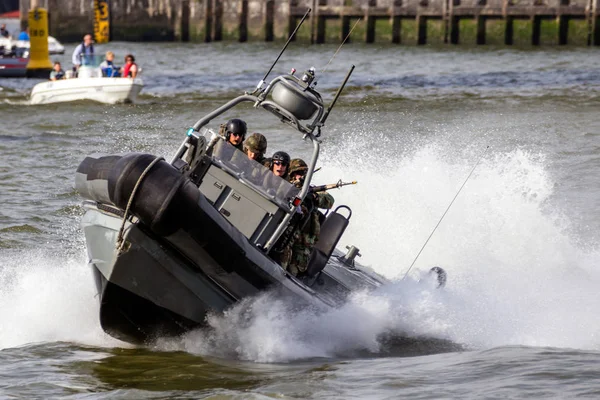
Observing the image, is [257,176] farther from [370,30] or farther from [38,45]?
[370,30]

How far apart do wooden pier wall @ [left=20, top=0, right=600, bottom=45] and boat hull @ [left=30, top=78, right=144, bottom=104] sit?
54.7ft

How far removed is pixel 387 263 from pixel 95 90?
553 inches

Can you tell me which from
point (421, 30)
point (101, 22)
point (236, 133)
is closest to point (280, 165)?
point (236, 133)

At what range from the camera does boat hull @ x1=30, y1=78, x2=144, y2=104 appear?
25.2 m

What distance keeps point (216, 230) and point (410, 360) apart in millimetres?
1810

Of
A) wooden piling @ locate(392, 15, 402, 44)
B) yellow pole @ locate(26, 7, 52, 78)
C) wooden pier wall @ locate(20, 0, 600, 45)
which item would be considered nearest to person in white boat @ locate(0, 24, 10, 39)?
yellow pole @ locate(26, 7, 52, 78)

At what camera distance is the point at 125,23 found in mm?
47438

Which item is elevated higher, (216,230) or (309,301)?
(216,230)

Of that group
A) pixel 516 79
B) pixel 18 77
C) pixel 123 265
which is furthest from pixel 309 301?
pixel 18 77

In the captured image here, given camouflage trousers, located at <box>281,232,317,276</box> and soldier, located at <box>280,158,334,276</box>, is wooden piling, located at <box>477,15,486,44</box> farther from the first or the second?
camouflage trousers, located at <box>281,232,317,276</box>

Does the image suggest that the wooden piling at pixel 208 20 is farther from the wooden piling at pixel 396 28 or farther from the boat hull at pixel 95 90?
the boat hull at pixel 95 90

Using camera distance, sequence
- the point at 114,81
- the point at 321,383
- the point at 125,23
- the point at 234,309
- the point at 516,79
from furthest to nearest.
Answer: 1. the point at 125,23
2. the point at 516,79
3. the point at 114,81
4. the point at 234,309
5. the point at 321,383

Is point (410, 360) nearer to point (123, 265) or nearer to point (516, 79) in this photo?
point (123, 265)

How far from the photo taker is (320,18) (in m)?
41.6
